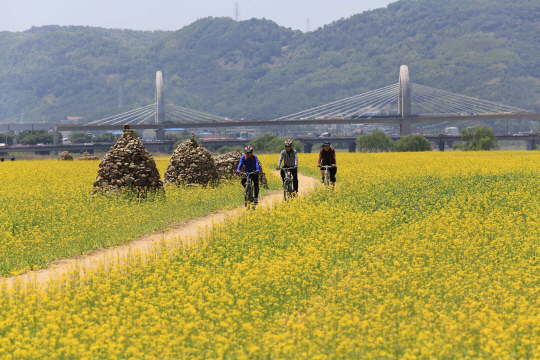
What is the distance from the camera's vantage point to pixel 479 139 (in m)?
87.1

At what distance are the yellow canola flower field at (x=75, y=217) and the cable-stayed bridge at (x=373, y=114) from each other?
110 meters

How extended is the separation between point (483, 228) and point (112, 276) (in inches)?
329

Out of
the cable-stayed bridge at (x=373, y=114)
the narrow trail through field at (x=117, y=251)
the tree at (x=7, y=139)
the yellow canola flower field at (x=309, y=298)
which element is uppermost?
the cable-stayed bridge at (x=373, y=114)

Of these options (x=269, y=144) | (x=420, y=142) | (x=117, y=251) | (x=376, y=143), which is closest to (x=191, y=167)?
(x=117, y=251)

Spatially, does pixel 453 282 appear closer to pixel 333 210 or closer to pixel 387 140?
pixel 333 210

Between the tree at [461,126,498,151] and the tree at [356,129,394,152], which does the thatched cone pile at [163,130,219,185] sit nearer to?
the tree at [461,126,498,151]

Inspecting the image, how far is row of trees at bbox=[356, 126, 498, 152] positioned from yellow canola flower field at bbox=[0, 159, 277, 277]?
223 feet

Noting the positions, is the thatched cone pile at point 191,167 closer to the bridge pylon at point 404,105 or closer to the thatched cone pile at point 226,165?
the thatched cone pile at point 226,165

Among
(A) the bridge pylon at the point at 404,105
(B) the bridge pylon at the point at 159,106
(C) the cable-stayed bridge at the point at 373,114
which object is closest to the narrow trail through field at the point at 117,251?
Result: (A) the bridge pylon at the point at 404,105

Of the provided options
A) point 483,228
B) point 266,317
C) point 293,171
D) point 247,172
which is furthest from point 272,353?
point 293,171

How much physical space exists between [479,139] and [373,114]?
207ft

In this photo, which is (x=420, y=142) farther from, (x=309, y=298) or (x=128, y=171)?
(x=309, y=298)

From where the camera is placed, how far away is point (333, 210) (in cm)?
1609

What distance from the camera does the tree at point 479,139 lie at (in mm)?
84125
